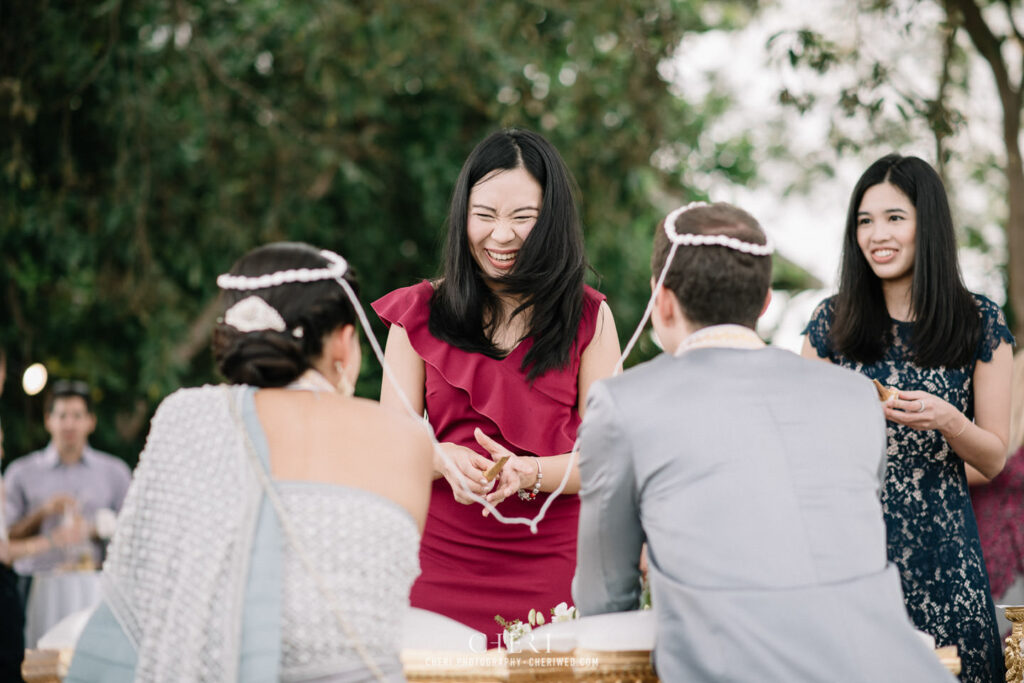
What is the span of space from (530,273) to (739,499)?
4.40 ft

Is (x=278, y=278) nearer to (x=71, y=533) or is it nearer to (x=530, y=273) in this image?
(x=530, y=273)

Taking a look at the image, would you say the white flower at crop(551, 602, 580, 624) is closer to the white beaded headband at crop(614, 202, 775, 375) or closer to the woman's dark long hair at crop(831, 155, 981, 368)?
the white beaded headband at crop(614, 202, 775, 375)

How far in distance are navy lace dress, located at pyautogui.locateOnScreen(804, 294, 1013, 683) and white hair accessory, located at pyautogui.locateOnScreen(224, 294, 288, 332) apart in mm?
2031

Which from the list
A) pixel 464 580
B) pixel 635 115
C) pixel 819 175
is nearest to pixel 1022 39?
pixel 635 115

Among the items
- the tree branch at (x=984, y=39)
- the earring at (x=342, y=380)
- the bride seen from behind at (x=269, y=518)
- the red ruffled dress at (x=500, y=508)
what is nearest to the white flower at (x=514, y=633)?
the red ruffled dress at (x=500, y=508)

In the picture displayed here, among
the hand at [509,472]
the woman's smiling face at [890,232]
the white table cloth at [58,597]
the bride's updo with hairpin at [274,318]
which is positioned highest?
the woman's smiling face at [890,232]

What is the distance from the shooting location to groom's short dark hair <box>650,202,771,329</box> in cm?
230

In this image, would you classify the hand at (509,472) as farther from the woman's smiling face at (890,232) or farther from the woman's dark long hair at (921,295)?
the woman's smiling face at (890,232)

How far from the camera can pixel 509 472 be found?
9.79 feet

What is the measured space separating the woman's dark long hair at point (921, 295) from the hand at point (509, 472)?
46.6 inches

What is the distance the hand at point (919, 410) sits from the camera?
308 cm

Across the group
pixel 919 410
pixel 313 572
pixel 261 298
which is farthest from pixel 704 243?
→ pixel 919 410

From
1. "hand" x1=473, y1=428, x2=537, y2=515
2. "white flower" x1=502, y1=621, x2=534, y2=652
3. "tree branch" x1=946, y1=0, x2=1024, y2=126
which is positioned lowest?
"white flower" x1=502, y1=621, x2=534, y2=652

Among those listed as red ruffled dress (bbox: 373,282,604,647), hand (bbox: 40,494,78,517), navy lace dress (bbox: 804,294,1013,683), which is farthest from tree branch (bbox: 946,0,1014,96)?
hand (bbox: 40,494,78,517)
